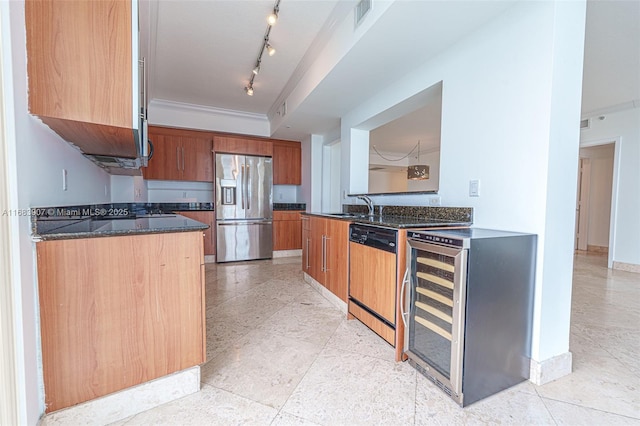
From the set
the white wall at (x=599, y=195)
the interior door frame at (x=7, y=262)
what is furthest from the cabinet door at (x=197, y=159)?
the white wall at (x=599, y=195)

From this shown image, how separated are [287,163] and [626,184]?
5658mm

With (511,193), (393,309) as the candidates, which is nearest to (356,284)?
(393,309)

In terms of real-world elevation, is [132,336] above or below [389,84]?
below

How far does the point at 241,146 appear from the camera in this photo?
472 centimetres

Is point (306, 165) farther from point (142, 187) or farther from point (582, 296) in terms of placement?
point (582, 296)

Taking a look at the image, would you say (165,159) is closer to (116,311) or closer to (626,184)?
(116,311)

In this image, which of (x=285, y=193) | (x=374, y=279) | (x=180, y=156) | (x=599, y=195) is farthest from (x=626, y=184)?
(x=180, y=156)

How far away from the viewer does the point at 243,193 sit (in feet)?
15.6

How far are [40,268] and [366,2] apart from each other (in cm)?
246

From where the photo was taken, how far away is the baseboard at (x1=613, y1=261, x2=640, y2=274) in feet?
13.3

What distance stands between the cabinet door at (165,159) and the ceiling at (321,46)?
29.0 inches

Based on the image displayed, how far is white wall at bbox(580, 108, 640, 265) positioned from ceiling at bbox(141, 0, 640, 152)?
293 mm

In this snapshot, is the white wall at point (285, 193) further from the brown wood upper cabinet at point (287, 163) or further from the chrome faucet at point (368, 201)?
the chrome faucet at point (368, 201)

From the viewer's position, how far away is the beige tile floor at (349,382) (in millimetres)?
1308
